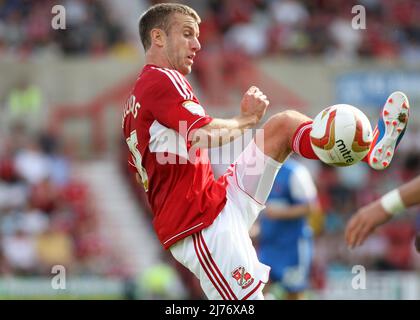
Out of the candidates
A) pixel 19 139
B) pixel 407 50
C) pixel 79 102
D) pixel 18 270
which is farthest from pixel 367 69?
pixel 18 270

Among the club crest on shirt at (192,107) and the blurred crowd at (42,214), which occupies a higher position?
the club crest on shirt at (192,107)

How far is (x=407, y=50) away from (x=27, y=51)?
6835 mm

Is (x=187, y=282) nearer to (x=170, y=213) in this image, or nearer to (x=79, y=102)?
(x=79, y=102)

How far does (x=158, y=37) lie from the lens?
19.7 feet

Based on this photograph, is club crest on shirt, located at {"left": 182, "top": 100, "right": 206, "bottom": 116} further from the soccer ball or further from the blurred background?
the blurred background

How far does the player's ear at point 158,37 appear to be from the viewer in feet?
19.7

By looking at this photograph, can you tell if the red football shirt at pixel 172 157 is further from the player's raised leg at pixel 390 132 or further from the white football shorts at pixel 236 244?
the player's raised leg at pixel 390 132

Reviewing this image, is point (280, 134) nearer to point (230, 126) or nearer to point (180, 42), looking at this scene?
point (230, 126)

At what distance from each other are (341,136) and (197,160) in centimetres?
92

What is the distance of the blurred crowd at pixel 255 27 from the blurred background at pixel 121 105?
1.0 inches

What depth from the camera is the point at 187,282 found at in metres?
14.1

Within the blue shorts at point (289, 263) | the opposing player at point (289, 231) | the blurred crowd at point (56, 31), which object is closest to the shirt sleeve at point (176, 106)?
the opposing player at point (289, 231)

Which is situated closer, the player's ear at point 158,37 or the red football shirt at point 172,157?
the red football shirt at point 172,157

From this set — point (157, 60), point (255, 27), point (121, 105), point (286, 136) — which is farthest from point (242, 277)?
point (255, 27)
